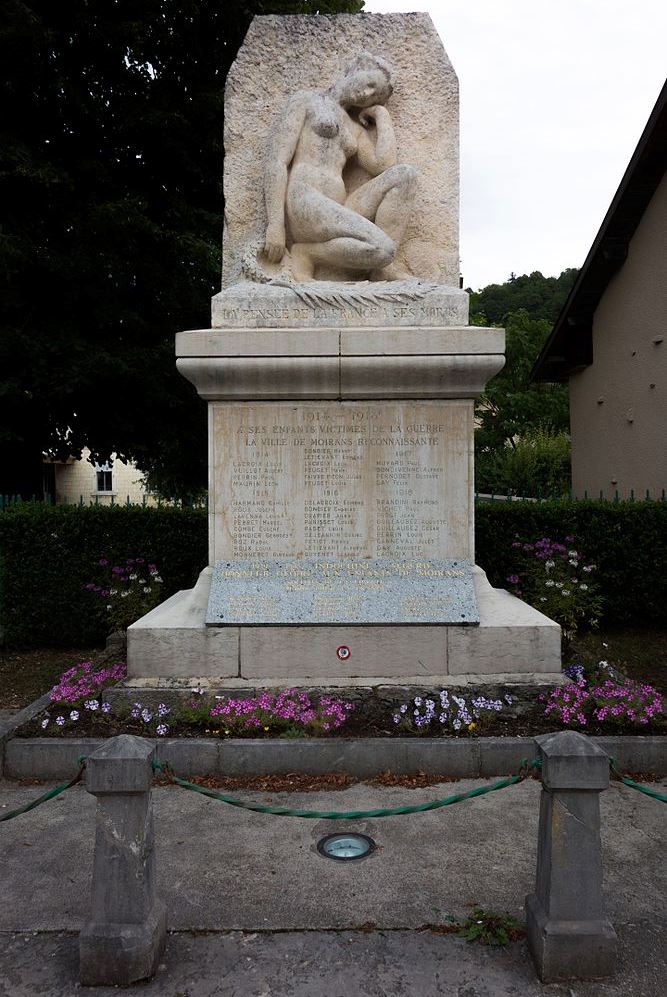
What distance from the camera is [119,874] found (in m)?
2.57

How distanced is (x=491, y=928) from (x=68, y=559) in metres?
6.25

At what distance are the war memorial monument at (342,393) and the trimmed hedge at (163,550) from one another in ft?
7.41

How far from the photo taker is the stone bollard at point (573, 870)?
2.55 metres

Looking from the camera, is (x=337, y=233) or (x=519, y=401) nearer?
(x=337, y=233)

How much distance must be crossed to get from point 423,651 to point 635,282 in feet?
37.5

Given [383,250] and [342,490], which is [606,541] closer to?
[342,490]

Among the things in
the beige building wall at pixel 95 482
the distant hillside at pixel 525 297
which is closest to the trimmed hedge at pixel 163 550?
the beige building wall at pixel 95 482

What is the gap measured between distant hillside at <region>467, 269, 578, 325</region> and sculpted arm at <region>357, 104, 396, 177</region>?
135ft

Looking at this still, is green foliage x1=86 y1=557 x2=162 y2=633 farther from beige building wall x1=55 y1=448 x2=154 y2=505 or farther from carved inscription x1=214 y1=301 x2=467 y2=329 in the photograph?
beige building wall x1=55 y1=448 x2=154 y2=505

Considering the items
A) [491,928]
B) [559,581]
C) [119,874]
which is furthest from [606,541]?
[119,874]

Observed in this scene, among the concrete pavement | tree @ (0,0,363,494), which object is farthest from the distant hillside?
the concrete pavement

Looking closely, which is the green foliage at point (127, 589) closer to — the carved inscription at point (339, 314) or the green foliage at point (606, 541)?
the carved inscription at point (339, 314)

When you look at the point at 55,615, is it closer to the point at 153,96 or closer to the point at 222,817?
the point at 222,817

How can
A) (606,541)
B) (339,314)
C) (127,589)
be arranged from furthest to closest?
(606,541) → (127,589) → (339,314)
